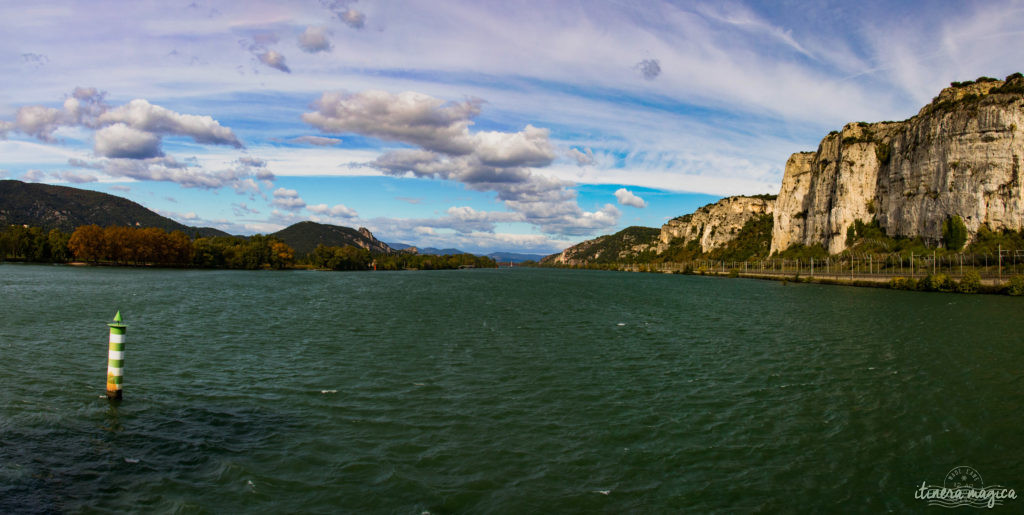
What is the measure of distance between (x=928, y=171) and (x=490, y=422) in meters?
153

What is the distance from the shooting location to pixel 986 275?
8994 centimetres

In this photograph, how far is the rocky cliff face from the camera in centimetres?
10788

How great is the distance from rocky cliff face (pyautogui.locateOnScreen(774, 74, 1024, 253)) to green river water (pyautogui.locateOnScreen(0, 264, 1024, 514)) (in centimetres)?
10789

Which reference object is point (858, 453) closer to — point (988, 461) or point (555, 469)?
point (988, 461)

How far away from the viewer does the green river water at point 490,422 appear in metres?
10.4

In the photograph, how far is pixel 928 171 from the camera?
124m

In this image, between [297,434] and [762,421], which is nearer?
[297,434]

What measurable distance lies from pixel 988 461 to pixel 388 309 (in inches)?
1618

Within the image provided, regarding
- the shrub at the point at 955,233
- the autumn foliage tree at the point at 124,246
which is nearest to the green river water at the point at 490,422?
the shrub at the point at 955,233

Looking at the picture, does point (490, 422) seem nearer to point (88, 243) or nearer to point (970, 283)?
point (970, 283)

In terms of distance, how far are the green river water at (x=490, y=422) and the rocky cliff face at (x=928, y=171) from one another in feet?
354

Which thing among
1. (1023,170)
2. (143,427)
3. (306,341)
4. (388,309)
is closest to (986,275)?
(1023,170)

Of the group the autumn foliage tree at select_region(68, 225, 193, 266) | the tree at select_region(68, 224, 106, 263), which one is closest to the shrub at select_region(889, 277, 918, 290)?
the autumn foliage tree at select_region(68, 225, 193, 266)

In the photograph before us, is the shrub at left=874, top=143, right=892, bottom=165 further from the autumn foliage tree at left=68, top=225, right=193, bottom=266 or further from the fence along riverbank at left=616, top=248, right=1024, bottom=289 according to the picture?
the autumn foliage tree at left=68, top=225, right=193, bottom=266
